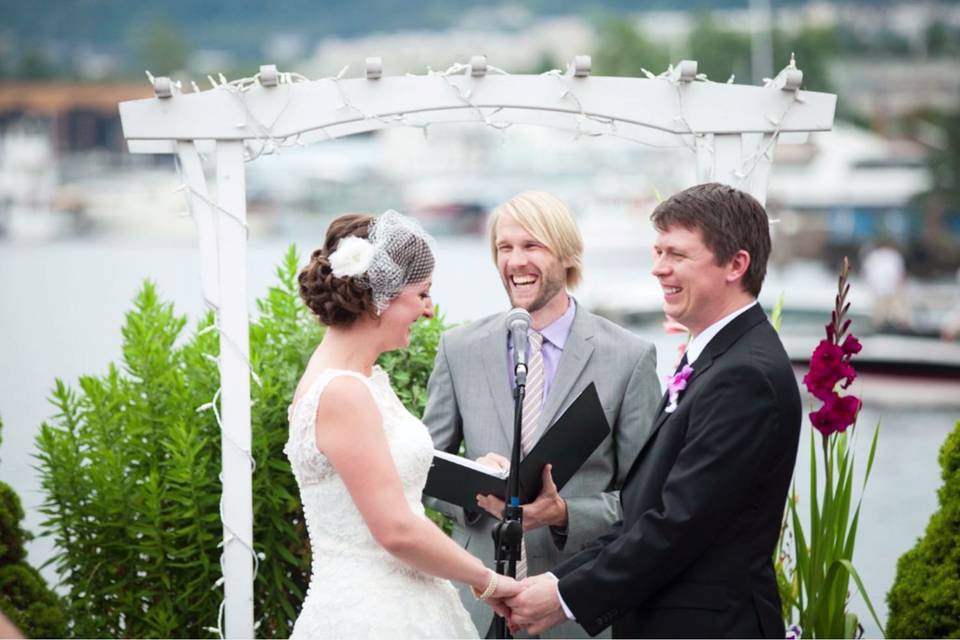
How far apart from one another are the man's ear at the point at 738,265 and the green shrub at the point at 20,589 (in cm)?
277

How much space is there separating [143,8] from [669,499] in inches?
7000

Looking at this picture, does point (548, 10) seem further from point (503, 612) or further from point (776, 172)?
point (503, 612)

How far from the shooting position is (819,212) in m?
71.0

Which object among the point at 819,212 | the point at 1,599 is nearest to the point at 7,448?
the point at 1,599

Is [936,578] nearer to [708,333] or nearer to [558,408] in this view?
[558,408]

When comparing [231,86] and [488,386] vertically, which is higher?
[231,86]

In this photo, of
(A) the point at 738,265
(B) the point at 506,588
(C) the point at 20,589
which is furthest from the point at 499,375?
(C) the point at 20,589

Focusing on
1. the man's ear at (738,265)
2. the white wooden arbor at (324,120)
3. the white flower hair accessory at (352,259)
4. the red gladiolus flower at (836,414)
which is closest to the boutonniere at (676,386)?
the man's ear at (738,265)

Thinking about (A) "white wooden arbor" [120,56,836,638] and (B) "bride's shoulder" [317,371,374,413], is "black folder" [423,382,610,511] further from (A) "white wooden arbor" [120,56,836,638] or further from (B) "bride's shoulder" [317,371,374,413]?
(A) "white wooden arbor" [120,56,836,638]

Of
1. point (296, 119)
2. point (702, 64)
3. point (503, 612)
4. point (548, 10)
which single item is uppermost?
point (548, 10)

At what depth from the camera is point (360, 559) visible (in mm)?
3123

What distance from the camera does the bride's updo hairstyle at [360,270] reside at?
3.09m

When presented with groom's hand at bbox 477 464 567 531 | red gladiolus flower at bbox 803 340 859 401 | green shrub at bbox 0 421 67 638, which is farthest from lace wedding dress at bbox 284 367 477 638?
green shrub at bbox 0 421 67 638

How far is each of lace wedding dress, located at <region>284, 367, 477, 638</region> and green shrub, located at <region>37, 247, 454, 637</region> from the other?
60.3 inches
